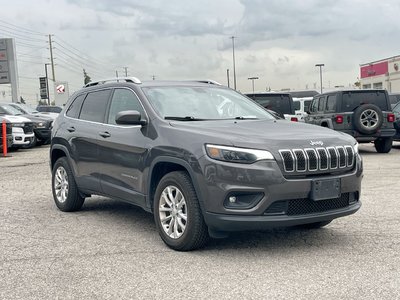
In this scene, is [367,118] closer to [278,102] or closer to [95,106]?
[278,102]

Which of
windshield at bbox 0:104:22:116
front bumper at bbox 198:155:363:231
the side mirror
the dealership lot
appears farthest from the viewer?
windshield at bbox 0:104:22:116

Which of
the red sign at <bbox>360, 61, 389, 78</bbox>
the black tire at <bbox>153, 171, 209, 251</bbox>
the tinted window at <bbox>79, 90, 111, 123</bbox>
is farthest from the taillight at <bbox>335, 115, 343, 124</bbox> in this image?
the red sign at <bbox>360, 61, 389, 78</bbox>

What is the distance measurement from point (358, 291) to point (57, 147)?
15.7 ft

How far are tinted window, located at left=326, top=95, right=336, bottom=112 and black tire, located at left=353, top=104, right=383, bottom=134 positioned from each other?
2.40 ft

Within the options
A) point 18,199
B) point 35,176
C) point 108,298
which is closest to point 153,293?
point 108,298

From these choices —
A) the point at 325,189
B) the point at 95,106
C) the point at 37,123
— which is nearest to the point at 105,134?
the point at 95,106

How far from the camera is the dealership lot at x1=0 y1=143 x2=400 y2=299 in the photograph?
3.92 m

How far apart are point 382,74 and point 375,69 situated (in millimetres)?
2515

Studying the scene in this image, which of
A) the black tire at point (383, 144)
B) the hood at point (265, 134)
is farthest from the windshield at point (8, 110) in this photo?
the hood at point (265, 134)

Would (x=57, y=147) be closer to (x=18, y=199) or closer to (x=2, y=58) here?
(x=18, y=199)

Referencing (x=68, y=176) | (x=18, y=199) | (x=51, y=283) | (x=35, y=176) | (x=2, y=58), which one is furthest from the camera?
(x=2, y=58)

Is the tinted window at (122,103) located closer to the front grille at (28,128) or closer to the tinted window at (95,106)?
the tinted window at (95,106)

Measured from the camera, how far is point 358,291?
382 centimetres

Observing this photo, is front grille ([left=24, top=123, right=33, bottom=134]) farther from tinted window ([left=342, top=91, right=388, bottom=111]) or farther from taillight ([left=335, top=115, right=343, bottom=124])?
tinted window ([left=342, top=91, right=388, bottom=111])
